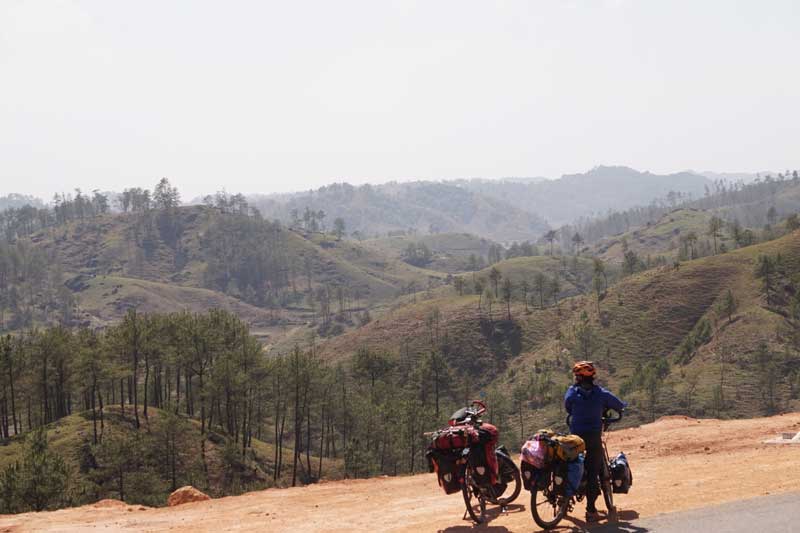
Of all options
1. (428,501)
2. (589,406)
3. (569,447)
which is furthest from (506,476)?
(428,501)

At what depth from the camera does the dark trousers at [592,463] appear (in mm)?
13414

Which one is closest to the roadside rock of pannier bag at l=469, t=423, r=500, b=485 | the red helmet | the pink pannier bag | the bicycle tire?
pannier bag at l=469, t=423, r=500, b=485

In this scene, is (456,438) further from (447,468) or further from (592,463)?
(592,463)

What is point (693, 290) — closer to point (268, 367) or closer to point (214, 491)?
point (268, 367)

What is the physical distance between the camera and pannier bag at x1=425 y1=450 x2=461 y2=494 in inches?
553

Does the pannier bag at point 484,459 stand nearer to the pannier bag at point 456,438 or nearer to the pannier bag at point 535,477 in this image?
the pannier bag at point 456,438

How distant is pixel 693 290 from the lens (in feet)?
490

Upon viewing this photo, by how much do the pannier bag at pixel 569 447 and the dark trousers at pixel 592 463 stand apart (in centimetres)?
49

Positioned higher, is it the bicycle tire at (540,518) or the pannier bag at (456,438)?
the pannier bag at (456,438)

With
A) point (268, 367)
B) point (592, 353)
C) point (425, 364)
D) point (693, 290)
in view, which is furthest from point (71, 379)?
point (693, 290)

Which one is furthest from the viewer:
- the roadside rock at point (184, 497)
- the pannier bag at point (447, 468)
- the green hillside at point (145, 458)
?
the green hillside at point (145, 458)

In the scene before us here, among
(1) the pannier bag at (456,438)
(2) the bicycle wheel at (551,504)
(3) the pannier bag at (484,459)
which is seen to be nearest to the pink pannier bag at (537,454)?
(2) the bicycle wheel at (551,504)

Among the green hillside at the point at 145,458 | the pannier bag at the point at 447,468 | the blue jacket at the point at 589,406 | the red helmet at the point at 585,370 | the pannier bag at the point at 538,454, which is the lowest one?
the green hillside at the point at 145,458

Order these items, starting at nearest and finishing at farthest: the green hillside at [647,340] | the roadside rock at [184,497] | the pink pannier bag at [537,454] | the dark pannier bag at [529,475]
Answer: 1. the pink pannier bag at [537,454]
2. the dark pannier bag at [529,475]
3. the roadside rock at [184,497]
4. the green hillside at [647,340]
